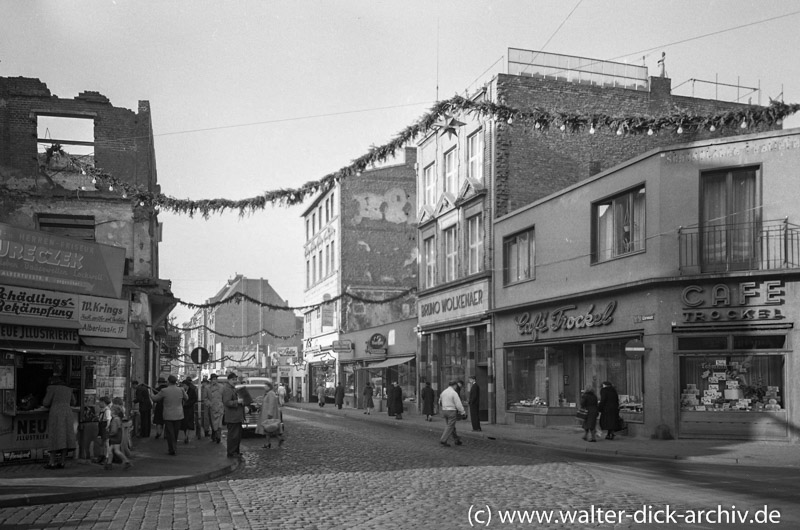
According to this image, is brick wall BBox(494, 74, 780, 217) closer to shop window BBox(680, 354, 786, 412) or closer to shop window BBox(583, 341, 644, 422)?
shop window BBox(583, 341, 644, 422)

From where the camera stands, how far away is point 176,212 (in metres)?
18.7

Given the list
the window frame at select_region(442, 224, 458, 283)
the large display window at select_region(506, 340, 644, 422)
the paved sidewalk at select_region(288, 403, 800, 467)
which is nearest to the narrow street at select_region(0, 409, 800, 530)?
the paved sidewalk at select_region(288, 403, 800, 467)

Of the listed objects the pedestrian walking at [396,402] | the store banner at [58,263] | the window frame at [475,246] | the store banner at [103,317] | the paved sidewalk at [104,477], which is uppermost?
the window frame at [475,246]

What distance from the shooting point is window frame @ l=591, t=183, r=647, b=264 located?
23.4 metres

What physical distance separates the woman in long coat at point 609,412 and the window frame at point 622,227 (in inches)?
161

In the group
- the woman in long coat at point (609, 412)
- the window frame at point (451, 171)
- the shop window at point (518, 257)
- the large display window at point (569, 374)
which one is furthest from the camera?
the window frame at point (451, 171)

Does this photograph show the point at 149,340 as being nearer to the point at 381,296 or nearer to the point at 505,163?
the point at 505,163

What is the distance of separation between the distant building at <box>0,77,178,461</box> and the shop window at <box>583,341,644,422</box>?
13337mm

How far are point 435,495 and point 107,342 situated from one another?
389 inches

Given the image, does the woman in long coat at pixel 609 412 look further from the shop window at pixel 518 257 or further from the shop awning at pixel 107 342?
the shop awning at pixel 107 342

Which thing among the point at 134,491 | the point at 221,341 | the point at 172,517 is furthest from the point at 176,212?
the point at 221,341

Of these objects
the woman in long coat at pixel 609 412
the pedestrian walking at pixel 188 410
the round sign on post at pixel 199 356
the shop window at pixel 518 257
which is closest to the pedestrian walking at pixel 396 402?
the shop window at pixel 518 257

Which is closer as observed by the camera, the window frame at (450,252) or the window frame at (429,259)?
the window frame at (450,252)

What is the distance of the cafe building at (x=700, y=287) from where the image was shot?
20891 millimetres
